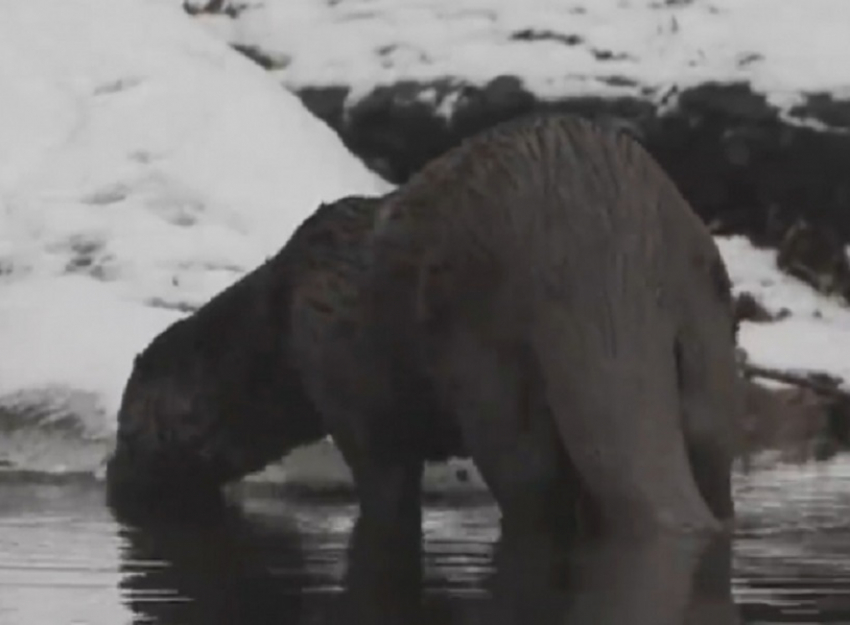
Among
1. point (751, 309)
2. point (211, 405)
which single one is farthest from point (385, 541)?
point (751, 309)

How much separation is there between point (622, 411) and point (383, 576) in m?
0.53

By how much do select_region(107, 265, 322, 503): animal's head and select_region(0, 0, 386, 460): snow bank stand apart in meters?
0.78

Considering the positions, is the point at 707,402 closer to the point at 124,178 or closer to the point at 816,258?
the point at 124,178

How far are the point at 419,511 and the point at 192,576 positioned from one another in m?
1.20

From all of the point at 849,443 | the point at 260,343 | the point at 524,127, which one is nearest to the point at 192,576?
the point at 524,127

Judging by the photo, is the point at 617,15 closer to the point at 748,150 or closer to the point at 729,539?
the point at 748,150

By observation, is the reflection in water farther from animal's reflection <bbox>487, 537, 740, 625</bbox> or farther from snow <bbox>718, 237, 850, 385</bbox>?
snow <bbox>718, 237, 850, 385</bbox>

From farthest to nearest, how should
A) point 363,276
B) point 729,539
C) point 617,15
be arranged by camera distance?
point 617,15 < point 363,276 < point 729,539

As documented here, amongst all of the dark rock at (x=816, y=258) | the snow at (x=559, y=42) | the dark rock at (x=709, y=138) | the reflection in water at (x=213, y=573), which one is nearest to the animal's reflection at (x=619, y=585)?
the reflection in water at (x=213, y=573)

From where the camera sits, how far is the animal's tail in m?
3.81

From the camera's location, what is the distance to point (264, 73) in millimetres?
10445

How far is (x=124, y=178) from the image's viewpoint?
858cm

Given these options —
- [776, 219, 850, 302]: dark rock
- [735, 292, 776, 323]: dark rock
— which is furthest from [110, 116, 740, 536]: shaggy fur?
[776, 219, 850, 302]: dark rock

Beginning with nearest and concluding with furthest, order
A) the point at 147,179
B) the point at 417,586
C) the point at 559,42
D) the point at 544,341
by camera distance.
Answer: the point at 417,586, the point at 544,341, the point at 147,179, the point at 559,42
